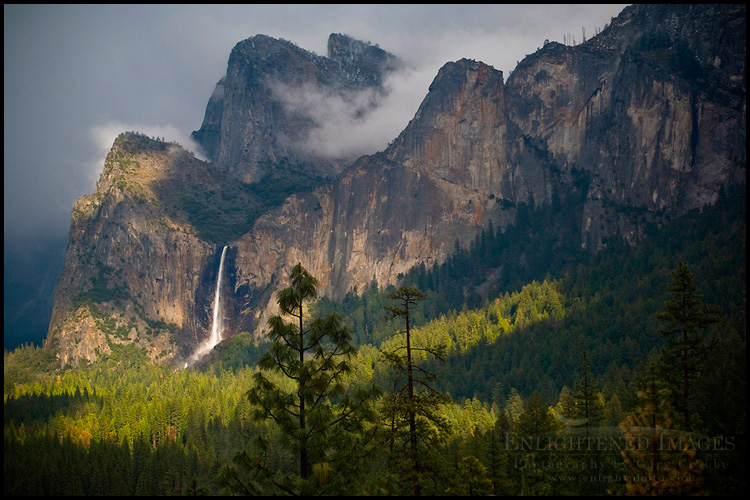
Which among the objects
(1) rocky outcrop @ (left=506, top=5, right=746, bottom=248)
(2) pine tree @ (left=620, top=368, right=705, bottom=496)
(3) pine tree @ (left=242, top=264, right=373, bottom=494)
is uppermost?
(1) rocky outcrop @ (left=506, top=5, right=746, bottom=248)

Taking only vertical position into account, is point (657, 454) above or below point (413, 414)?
below

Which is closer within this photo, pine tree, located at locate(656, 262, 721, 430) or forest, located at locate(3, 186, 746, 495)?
forest, located at locate(3, 186, 746, 495)

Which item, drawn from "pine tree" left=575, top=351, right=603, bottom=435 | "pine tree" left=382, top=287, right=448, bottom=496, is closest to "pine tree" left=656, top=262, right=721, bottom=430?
"pine tree" left=575, top=351, right=603, bottom=435

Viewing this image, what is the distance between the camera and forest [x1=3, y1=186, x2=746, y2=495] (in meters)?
30.0

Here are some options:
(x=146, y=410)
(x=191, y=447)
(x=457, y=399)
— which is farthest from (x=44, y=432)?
(x=457, y=399)

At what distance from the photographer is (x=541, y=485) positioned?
3834 centimetres

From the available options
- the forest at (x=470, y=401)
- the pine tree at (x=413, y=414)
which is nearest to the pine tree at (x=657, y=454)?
the forest at (x=470, y=401)

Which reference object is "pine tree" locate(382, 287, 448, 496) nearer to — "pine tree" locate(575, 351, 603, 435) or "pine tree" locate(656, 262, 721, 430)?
"pine tree" locate(656, 262, 721, 430)

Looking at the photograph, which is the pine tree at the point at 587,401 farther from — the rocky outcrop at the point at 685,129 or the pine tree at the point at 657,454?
the rocky outcrop at the point at 685,129

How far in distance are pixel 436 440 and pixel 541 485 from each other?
10609 millimetres

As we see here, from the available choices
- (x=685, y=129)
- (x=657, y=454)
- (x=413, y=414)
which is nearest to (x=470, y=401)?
Result: (x=657, y=454)

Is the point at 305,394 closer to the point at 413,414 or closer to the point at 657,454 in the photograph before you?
the point at 413,414

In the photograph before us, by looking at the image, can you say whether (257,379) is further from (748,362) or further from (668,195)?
(668,195)

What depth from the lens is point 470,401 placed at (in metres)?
118
